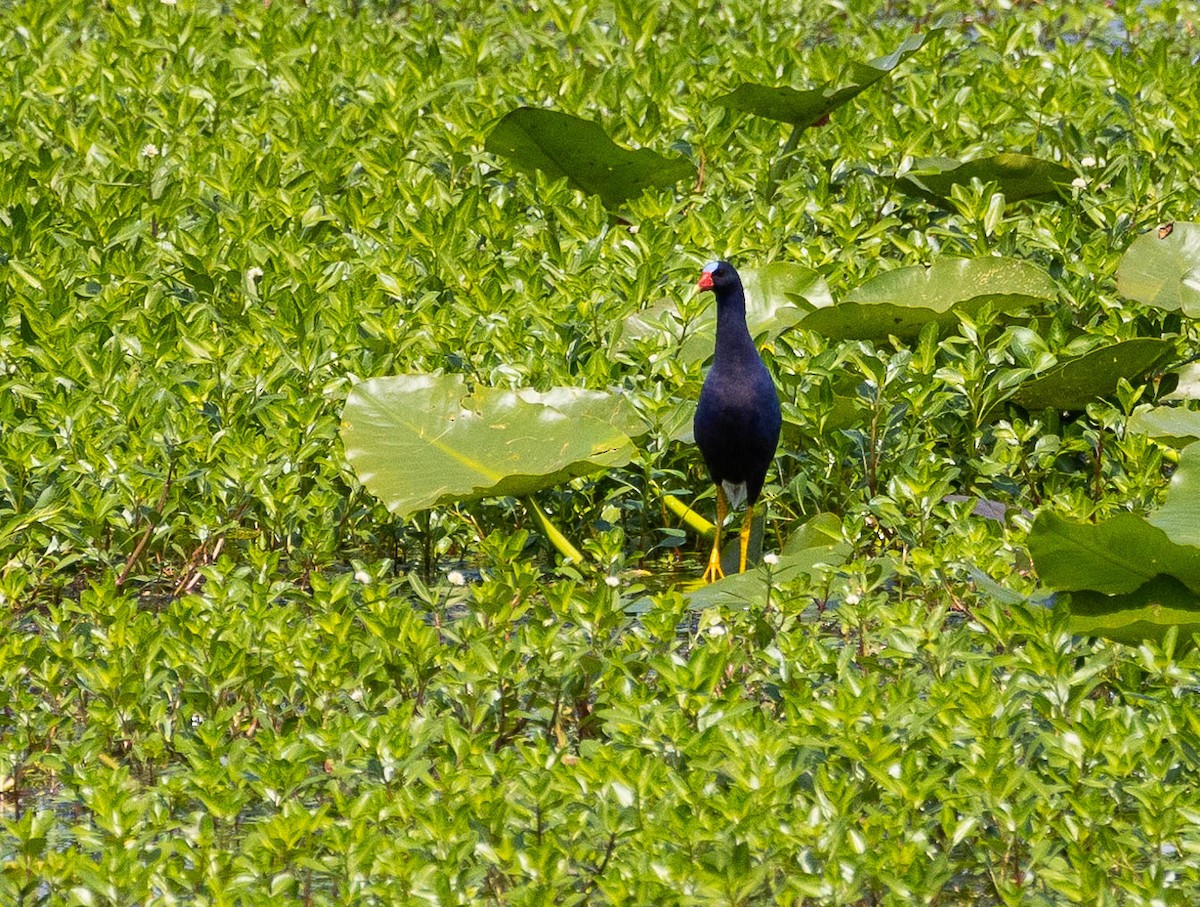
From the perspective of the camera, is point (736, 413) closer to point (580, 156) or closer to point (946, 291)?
point (946, 291)

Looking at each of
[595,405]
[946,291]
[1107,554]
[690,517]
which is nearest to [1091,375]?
[946,291]

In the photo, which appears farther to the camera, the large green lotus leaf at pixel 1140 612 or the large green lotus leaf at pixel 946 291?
the large green lotus leaf at pixel 946 291

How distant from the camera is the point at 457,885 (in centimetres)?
251

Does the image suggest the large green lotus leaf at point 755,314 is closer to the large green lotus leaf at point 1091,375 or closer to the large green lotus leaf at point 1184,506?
the large green lotus leaf at point 1091,375

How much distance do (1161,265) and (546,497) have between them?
159cm

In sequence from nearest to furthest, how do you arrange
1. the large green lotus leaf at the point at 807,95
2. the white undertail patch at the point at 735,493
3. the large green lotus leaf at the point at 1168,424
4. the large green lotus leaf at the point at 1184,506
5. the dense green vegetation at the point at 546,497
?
the dense green vegetation at the point at 546,497
the large green lotus leaf at the point at 1184,506
the large green lotus leaf at the point at 1168,424
the white undertail patch at the point at 735,493
the large green lotus leaf at the point at 807,95

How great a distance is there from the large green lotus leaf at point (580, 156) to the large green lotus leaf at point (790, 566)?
177 centimetres

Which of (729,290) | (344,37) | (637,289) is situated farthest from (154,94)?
(729,290)

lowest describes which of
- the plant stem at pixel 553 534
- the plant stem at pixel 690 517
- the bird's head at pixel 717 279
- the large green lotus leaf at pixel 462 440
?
the plant stem at pixel 690 517

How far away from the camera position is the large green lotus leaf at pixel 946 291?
450cm

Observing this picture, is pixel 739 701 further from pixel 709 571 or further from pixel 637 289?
pixel 637 289

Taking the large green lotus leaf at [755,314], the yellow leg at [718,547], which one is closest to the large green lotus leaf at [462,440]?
the yellow leg at [718,547]

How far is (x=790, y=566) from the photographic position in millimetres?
3691

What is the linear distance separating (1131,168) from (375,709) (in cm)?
312
